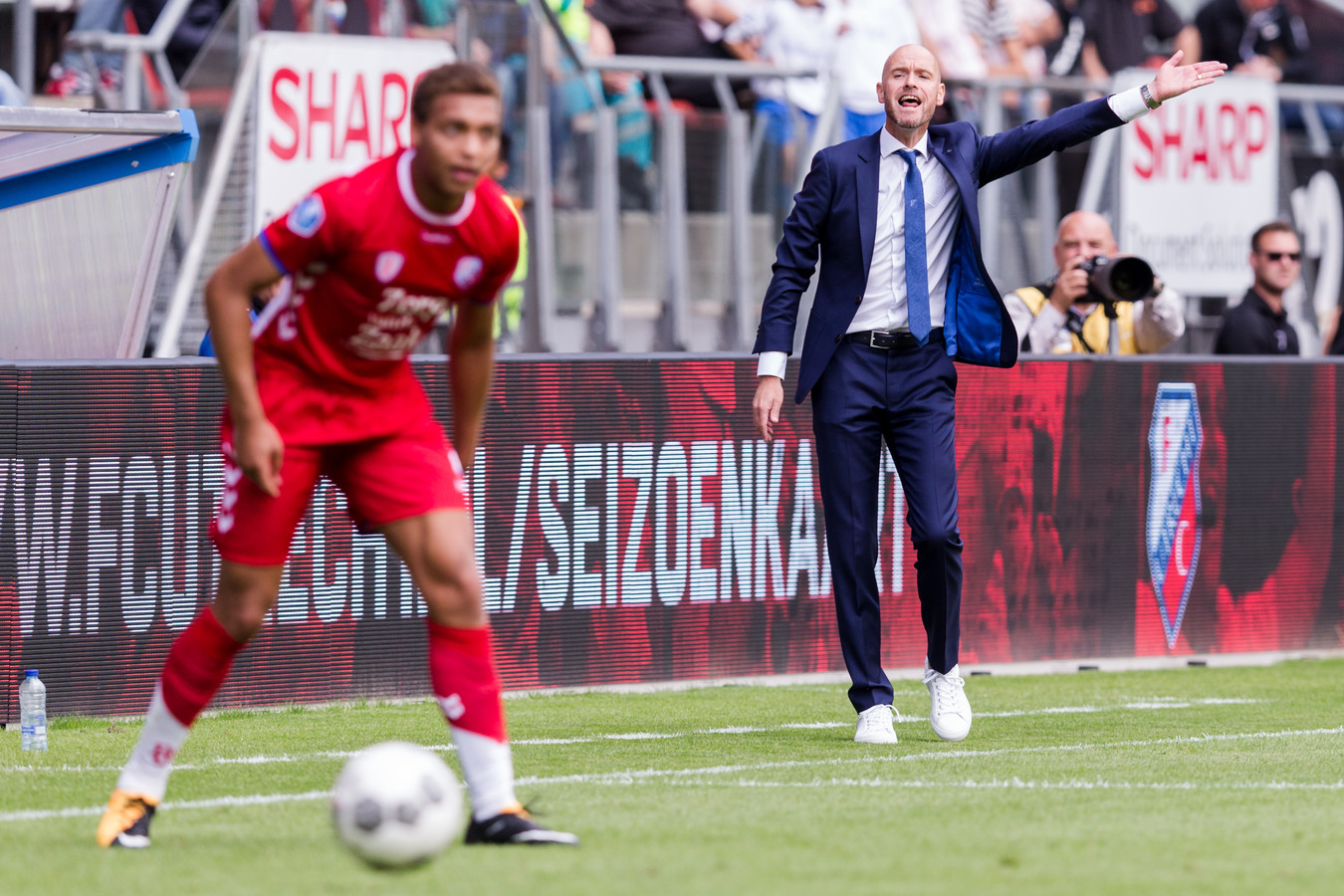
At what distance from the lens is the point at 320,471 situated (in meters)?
5.79

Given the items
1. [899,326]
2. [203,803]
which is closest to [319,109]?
[899,326]

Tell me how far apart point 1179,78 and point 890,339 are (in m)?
1.30

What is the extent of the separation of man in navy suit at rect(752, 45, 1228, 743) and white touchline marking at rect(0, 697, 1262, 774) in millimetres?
558

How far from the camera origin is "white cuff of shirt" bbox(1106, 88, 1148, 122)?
25.8ft

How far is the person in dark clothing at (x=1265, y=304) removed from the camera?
12.0 metres

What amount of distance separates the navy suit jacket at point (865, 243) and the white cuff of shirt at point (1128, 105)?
7cm

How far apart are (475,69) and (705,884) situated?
1.90 meters

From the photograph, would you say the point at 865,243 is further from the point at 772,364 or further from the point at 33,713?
the point at 33,713

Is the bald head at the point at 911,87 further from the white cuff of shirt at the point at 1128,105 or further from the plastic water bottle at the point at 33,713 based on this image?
the plastic water bottle at the point at 33,713

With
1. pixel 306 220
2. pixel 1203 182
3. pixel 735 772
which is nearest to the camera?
pixel 306 220

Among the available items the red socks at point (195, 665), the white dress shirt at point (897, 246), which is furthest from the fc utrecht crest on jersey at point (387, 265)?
the white dress shirt at point (897, 246)

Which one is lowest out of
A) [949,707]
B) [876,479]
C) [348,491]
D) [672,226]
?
[949,707]

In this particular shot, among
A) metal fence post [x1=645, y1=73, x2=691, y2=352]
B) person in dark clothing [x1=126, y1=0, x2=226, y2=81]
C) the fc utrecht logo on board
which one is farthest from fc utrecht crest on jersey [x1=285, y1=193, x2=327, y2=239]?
metal fence post [x1=645, y1=73, x2=691, y2=352]

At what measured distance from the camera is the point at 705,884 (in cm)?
510
